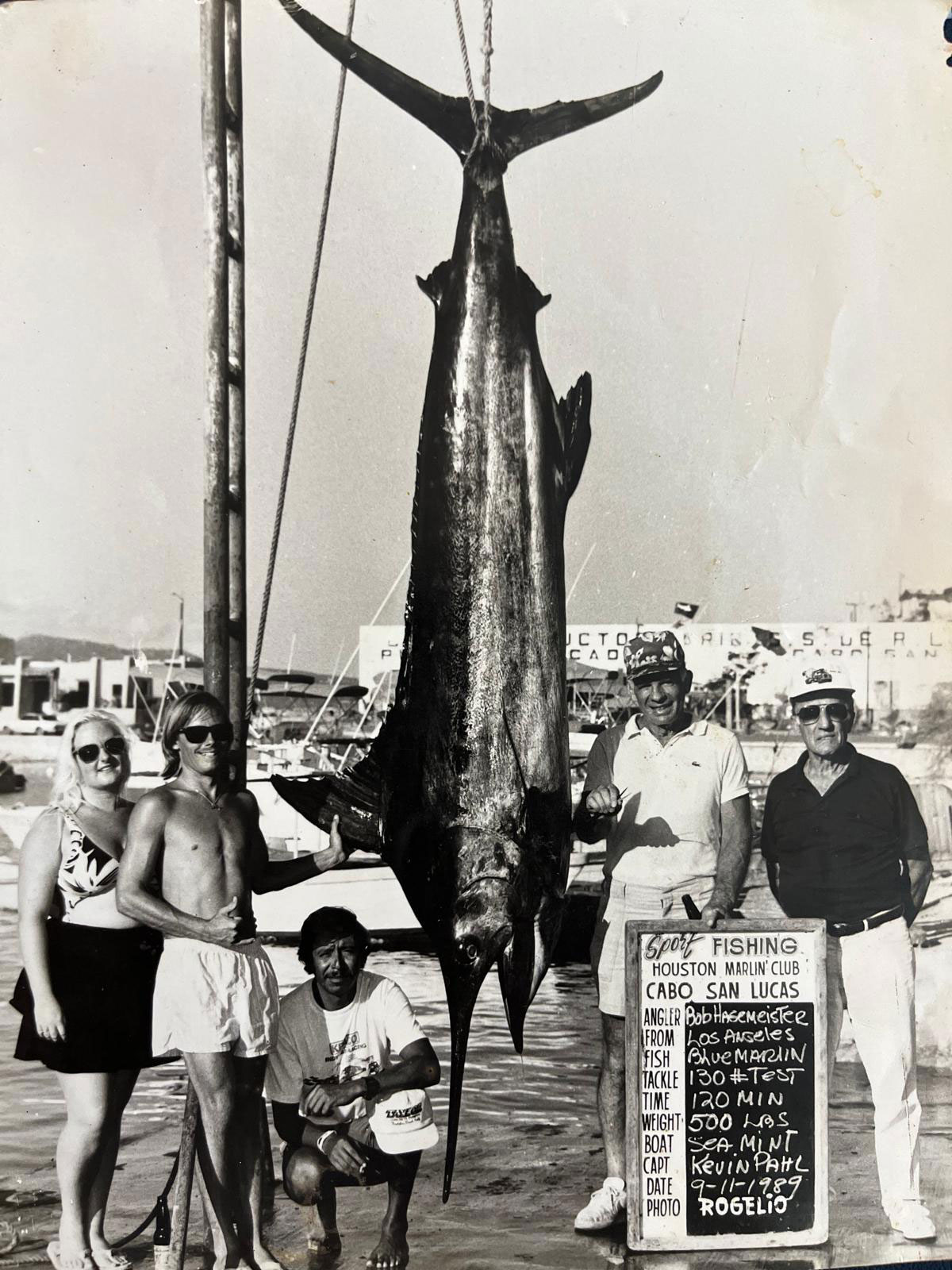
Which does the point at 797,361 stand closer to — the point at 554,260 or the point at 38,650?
the point at 554,260

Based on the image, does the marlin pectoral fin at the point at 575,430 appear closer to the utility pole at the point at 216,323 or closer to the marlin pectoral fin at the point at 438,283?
the marlin pectoral fin at the point at 438,283

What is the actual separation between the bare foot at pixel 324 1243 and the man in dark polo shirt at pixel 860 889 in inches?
53.0

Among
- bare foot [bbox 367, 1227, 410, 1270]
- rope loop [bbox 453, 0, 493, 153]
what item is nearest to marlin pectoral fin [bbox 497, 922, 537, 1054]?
bare foot [bbox 367, 1227, 410, 1270]

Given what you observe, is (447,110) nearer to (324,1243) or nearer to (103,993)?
(103,993)

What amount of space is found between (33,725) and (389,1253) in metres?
1.54

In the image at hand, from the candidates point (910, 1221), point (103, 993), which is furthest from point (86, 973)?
point (910, 1221)

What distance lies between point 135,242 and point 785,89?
1.83 metres

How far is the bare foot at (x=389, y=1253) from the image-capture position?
99.5 inches

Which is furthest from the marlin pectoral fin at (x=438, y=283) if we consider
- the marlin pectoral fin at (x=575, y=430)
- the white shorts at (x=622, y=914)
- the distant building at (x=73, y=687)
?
the white shorts at (x=622, y=914)

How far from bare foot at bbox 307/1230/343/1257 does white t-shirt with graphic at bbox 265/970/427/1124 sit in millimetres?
261

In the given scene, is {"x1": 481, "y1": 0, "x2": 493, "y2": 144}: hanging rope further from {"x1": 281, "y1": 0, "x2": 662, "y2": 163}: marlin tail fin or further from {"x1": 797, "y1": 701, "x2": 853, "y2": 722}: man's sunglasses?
{"x1": 797, "y1": 701, "x2": 853, "y2": 722}: man's sunglasses

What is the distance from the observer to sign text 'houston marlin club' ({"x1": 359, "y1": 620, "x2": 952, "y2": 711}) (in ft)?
9.09

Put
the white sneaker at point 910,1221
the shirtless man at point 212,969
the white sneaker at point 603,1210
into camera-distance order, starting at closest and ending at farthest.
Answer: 1. the shirtless man at point 212,969
2. the white sneaker at point 603,1210
3. the white sneaker at point 910,1221

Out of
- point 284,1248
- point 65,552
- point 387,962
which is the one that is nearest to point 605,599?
point 387,962
